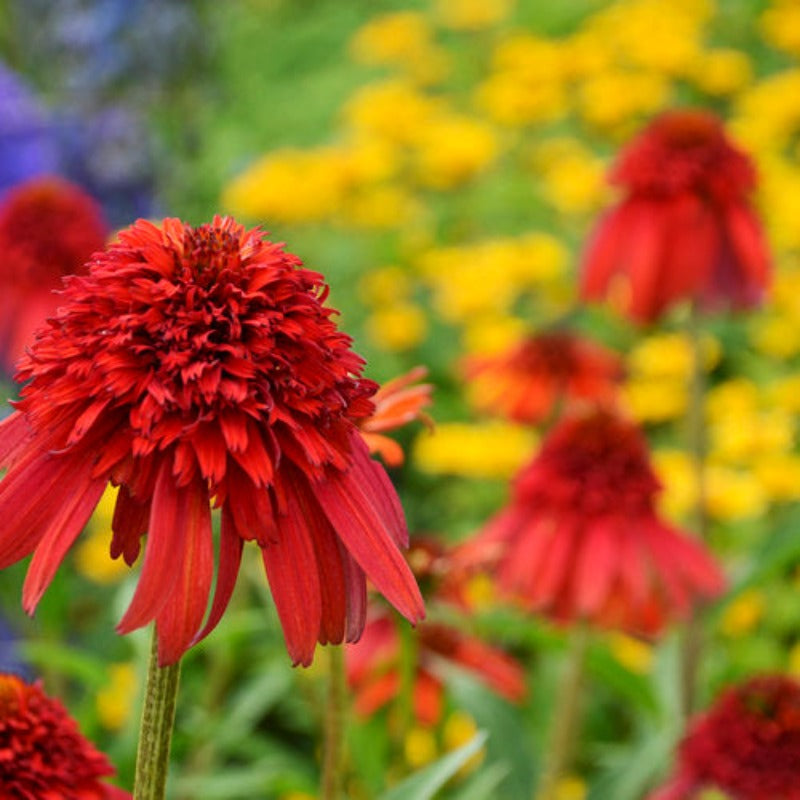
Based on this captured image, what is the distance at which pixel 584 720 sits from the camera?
183 centimetres

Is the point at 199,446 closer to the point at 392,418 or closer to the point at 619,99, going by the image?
the point at 392,418

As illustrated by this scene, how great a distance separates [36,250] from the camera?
156cm

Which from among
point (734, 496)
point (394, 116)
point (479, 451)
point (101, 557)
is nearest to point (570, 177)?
point (394, 116)

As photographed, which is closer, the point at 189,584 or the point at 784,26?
the point at 189,584

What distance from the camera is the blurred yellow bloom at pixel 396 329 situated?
103 inches

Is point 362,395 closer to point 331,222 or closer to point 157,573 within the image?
point 157,573

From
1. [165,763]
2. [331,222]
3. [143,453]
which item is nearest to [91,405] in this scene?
[143,453]

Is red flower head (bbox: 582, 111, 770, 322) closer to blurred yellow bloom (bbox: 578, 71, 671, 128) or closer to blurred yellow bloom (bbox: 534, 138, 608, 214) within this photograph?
blurred yellow bloom (bbox: 534, 138, 608, 214)

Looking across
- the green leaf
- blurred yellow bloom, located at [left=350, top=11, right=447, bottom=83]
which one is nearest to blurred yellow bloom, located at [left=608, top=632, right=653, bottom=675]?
the green leaf

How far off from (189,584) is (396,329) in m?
2.07

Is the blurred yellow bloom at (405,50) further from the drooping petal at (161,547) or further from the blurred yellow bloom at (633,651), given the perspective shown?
the drooping petal at (161,547)

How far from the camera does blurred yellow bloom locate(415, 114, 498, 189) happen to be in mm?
3080

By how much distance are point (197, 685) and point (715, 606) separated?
0.76 metres

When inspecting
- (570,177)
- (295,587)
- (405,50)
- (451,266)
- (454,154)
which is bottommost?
(295,587)
